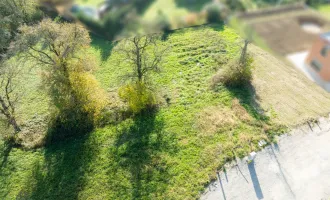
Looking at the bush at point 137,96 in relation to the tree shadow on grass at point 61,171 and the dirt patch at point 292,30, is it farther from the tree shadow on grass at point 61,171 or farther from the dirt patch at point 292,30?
the dirt patch at point 292,30

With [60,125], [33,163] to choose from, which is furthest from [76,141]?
[33,163]

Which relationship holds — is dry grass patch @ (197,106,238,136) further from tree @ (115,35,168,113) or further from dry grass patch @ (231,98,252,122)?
tree @ (115,35,168,113)

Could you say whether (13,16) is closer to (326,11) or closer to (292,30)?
(292,30)

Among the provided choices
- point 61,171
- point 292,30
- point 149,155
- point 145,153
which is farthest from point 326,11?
point 61,171

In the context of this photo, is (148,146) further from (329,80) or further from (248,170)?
(329,80)

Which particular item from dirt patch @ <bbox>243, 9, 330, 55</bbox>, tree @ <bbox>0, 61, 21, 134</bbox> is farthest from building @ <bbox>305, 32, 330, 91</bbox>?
tree @ <bbox>0, 61, 21, 134</bbox>

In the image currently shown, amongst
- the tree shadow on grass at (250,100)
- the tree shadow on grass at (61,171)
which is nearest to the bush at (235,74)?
the tree shadow on grass at (250,100)

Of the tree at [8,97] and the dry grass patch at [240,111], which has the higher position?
the tree at [8,97]

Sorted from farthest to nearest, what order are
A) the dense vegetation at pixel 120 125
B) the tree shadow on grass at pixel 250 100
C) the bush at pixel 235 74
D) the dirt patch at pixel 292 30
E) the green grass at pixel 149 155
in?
the bush at pixel 235 74, the tree shadow on grass at pixel 250 100, the dense vegetation at pixel 120 125, the green grass at pixel 149 155, the dirt patch at pixel 292 30
